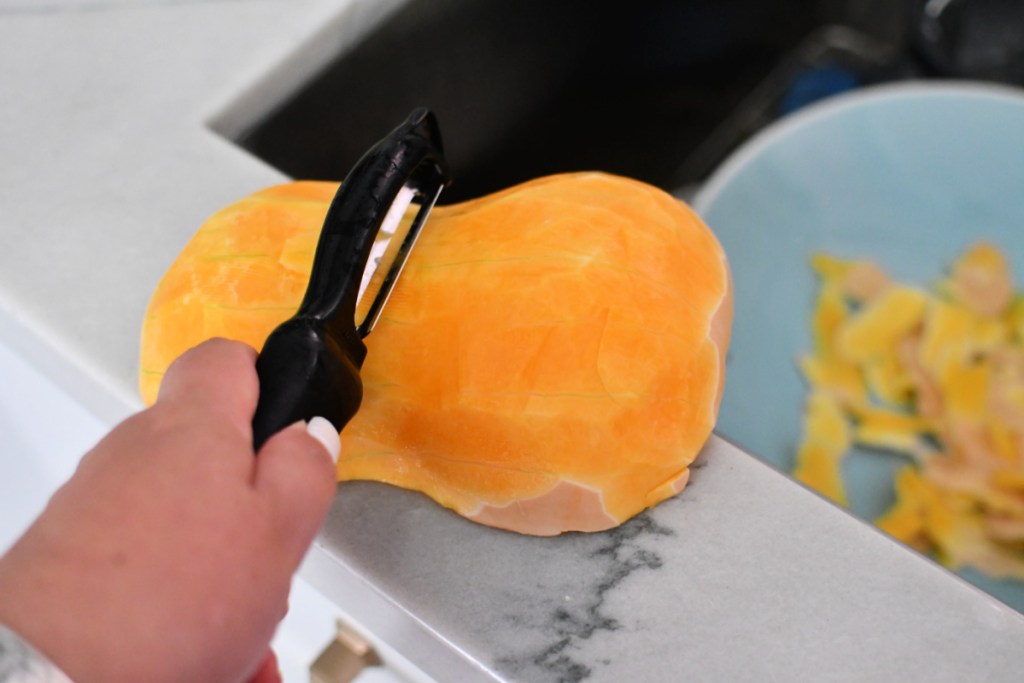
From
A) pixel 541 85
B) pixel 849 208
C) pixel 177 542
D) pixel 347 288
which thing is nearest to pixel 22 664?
pixel 177 542

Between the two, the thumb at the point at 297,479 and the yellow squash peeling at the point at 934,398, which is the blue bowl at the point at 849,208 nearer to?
the yellow squash peeling at the point at 934,398

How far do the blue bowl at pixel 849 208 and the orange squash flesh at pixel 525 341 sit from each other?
13.2 inches

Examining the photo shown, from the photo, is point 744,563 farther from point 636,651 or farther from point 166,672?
point 166,672

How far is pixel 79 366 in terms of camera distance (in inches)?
16.2

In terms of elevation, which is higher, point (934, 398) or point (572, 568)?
point (572, 568)

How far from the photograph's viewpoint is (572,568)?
0.34 meters

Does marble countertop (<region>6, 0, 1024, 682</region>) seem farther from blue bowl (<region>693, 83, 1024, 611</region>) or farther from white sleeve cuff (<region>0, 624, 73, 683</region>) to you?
blue bowl (<region>693, 83, 1024, 611</region>)

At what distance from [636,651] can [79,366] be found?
31cm

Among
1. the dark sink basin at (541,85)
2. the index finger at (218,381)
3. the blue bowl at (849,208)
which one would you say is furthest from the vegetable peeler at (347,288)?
the blue bowl at (849,208)

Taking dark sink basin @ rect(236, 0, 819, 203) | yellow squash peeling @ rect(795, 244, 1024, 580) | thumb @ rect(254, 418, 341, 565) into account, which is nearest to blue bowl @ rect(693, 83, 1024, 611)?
yellow squash peeling @ rect(795, 244, 1024, 580)

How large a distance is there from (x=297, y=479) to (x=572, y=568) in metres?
0.13

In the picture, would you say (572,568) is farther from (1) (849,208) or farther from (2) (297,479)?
(1) (849,208)

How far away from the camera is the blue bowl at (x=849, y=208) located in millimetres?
682

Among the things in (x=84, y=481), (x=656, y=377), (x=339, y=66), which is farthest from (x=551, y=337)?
(x=339, y=66)
